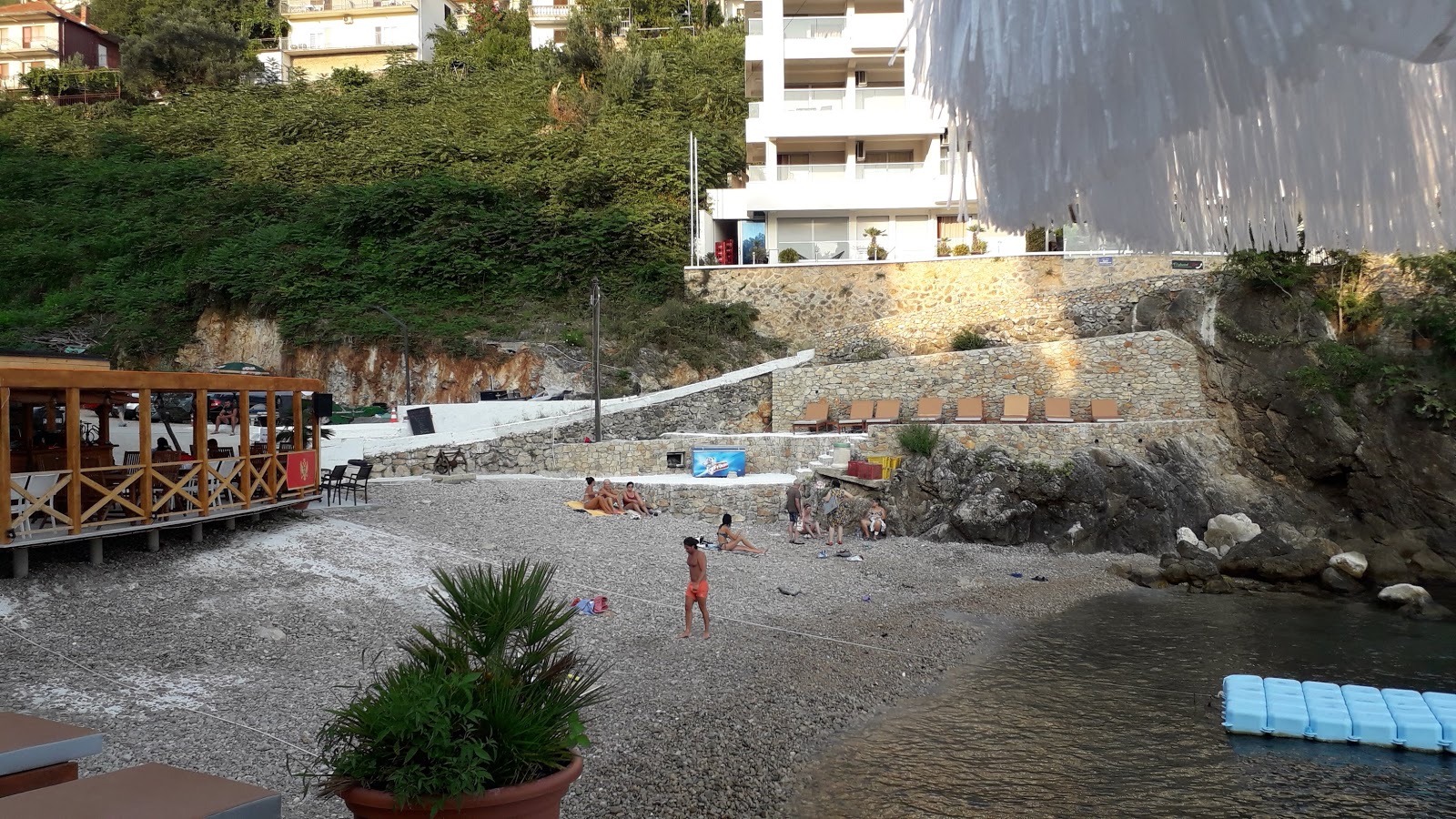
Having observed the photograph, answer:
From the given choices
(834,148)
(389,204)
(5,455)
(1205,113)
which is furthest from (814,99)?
(1205,113)

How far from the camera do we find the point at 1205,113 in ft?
8.77

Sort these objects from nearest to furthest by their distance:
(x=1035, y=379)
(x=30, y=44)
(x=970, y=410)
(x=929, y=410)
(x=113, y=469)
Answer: (x=113, y=469)
(x=970, y=410)
(x=929, y=410)
(x=1035, y=379)
(x=30, y=44)

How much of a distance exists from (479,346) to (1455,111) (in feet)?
86.0

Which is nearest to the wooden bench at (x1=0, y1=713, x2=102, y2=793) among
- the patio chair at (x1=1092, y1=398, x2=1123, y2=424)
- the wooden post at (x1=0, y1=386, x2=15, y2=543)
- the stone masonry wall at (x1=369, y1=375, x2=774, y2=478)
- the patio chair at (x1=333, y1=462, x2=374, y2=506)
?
the wooden post at (x1=0, y1=386, x2=15, y2=543)

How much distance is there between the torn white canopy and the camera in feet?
7.55

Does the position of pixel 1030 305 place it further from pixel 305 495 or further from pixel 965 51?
pixel 965 51

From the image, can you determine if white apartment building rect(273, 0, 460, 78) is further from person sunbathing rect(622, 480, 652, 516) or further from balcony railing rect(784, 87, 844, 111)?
person sunbathing rect(622, 480, 652, 516)

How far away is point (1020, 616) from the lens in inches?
587

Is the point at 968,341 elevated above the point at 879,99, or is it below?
below

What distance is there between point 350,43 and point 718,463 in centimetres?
4447

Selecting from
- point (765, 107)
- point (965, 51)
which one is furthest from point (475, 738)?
point (765, 107)

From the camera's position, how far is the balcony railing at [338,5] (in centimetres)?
5406

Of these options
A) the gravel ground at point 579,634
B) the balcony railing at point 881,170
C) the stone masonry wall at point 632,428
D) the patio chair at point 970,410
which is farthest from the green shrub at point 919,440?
the balcony railing at point 881,170

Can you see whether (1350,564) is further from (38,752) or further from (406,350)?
(406,350)
